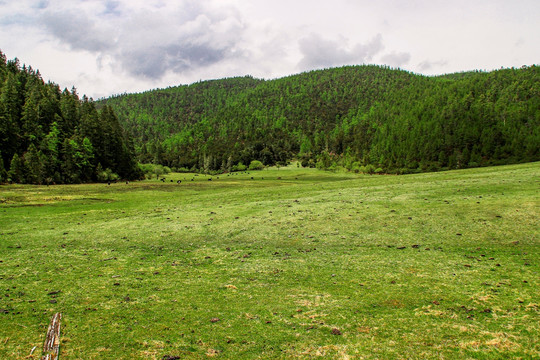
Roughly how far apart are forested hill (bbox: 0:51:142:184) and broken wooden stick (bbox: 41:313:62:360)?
7942 centimetres

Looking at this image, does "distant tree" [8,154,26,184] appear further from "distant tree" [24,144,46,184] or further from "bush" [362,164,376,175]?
"bush" [362,164,376,175]

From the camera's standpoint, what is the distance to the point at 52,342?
7.91 m

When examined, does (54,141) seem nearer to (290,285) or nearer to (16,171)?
(16,171)

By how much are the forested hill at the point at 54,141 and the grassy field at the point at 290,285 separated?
62.4 metres

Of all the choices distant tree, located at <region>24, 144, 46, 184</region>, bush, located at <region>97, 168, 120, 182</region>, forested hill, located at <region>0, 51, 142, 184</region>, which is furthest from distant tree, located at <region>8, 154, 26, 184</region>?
bush, located at <region>97, 168, 120, 182</region>

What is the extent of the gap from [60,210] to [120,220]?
12237 mm

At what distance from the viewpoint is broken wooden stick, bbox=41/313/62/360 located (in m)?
7.32

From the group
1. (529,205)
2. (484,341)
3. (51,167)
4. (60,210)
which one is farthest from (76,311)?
(51,167)

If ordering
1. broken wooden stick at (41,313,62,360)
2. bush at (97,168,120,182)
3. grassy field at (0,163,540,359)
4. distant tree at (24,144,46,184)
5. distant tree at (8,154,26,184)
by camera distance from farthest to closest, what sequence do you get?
1. bush at (97,168,120,182)
2. distant tree at (24,144,46,184)
3. distant tree at (8,154,26,184)
4. grassy field at (0,163,540,359)
5. broken wooden stick at (41,313,62,360)

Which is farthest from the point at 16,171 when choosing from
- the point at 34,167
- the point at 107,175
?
the point at 107,175

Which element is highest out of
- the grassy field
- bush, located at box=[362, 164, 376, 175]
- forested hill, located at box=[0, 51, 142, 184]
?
forested hill, located at box=[0, 51, 142, 184]

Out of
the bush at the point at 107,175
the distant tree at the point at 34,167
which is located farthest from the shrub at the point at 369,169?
the distant tree at the point at 34,167

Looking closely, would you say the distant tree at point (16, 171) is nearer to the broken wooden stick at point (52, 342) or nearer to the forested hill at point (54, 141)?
the forested hill at point (54, 141)

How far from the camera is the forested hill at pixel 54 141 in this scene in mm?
74750
